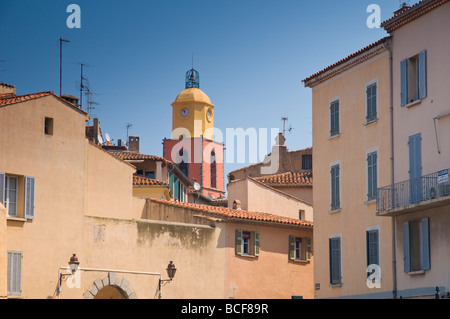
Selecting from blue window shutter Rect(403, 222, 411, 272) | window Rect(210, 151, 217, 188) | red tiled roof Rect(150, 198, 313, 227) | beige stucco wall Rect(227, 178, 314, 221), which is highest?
window Rect(210, 151, 217, 188)

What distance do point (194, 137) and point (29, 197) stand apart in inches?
3049

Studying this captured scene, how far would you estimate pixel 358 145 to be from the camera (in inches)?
1441

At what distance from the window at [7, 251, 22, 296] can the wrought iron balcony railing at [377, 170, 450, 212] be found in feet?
43.7

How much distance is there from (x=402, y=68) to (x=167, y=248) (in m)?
13.3

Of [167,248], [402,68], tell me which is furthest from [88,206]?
[402,68]

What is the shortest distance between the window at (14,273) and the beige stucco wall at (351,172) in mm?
11840

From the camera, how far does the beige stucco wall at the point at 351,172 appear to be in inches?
1380

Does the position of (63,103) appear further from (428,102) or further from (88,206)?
(428,102)

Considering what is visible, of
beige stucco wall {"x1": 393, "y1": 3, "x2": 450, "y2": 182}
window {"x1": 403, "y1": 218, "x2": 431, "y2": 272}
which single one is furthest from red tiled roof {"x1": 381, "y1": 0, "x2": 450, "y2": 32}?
window {"x1": 403, "y1": 218, "x2": 431, "y2": 272}

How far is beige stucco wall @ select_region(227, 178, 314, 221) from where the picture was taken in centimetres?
5191

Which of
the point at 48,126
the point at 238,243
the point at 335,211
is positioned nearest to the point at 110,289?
the point at 238,243

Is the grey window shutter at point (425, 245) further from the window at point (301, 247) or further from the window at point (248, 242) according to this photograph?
the window at point (301, 247)

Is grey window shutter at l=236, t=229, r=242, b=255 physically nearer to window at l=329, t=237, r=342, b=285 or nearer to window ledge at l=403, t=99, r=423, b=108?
window at l=329, t=237, r=342, b=285

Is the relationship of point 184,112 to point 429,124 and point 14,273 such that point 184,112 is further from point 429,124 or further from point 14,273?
point 429,124
